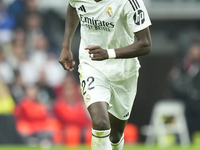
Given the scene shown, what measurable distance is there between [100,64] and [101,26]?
47 centimetres

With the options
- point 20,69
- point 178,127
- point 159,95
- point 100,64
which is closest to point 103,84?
point 100,64

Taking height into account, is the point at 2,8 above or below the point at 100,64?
below

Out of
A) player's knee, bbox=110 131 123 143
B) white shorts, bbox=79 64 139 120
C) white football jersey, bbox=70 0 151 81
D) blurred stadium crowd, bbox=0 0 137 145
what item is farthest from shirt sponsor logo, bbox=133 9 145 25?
blurred stadium crowd, bbox=0 0 137 145

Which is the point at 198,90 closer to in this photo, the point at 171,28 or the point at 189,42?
the point at 189,42

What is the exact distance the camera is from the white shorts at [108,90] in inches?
240

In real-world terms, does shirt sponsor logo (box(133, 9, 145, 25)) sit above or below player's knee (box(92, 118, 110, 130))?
above

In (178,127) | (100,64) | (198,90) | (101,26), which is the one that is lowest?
(178,127)

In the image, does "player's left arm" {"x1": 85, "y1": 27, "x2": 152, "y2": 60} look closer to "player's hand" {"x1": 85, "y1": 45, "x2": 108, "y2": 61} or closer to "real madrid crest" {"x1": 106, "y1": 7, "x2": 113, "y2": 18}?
"player's hand" {"x1": 85, "y1": 45, "x2": 108, "y2": 61}

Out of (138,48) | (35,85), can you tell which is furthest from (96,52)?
(35,85)

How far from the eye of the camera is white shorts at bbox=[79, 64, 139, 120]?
609 cm

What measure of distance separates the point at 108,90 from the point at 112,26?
2.49 ft

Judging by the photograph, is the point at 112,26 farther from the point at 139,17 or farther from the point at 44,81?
the point at 44,81

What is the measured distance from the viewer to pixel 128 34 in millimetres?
6355

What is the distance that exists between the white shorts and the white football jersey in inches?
3.2
